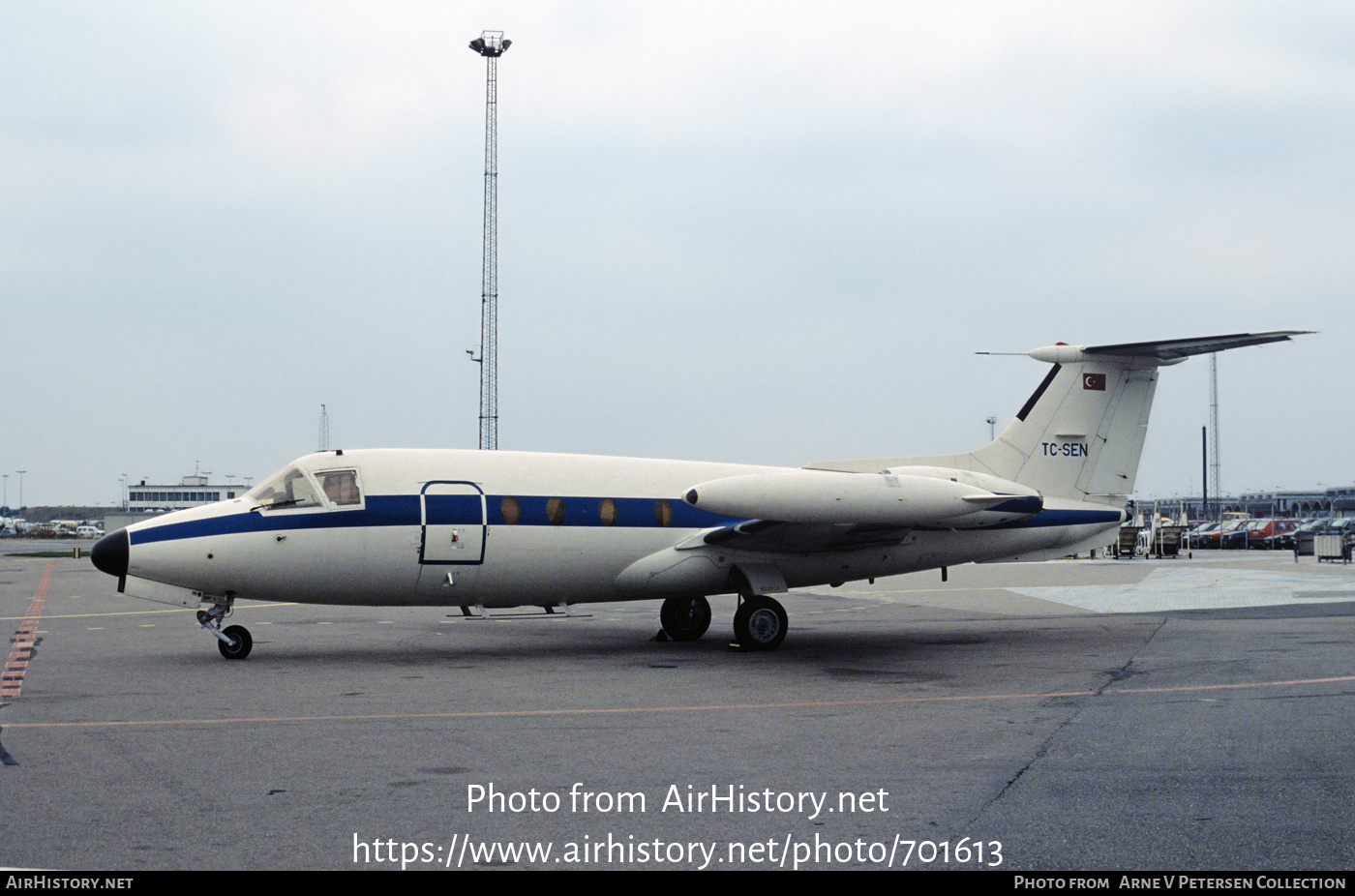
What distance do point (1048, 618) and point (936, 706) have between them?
11.9m

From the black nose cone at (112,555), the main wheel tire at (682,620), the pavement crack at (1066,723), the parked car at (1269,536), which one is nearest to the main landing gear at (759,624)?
the main wheel tire at (682,620)

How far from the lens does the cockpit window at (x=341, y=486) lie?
16172 mm

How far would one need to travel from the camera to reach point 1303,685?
43.1 ft

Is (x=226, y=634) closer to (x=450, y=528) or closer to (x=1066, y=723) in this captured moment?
(x=450, y=528)

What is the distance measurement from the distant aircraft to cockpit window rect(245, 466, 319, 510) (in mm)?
22

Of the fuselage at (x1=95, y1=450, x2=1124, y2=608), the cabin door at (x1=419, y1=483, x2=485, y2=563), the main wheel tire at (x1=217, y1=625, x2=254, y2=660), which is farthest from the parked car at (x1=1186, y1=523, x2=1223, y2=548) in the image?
the main wheel tire at (x1=217, y1=625, x2=254, y2=660)

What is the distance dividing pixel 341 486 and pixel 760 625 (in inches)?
254

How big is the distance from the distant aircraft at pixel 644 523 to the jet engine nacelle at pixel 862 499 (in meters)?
0.03

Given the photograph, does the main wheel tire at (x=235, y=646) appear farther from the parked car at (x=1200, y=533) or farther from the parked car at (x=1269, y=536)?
the parked car at (x=1269, y=536)

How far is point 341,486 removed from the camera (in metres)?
16.3

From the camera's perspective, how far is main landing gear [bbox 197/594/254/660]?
16125mm

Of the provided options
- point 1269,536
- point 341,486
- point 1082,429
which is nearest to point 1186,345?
point 1082,429

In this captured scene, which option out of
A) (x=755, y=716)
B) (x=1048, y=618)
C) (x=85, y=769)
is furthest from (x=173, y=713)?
(x=1048, y=618)
